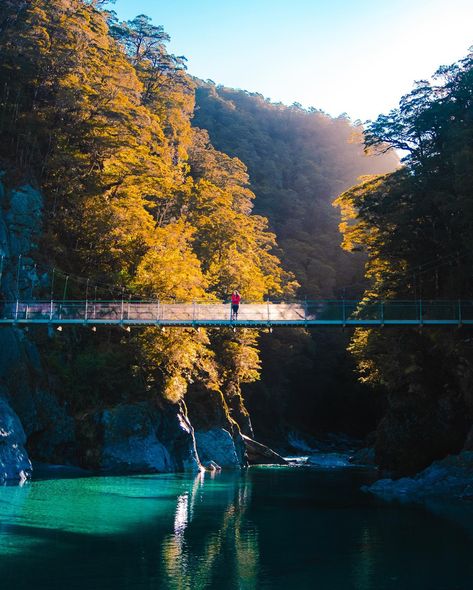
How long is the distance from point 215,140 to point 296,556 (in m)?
66.1

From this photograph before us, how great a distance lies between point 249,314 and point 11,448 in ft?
28.6

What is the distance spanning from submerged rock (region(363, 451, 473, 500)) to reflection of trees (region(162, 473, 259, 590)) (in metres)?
5.44

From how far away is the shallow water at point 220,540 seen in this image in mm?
10047

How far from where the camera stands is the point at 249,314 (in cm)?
2130

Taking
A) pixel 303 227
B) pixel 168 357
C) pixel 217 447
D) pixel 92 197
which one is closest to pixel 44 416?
pixel 168 357

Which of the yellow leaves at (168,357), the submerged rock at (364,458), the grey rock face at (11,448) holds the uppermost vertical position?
the yellow leaves at (168,357)

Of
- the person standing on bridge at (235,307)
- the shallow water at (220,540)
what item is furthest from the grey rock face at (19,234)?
the person standing on bridge at (235,307)

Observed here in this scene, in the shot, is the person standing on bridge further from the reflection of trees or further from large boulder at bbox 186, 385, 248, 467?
large boulder at bbox 186, 385, 248, 467

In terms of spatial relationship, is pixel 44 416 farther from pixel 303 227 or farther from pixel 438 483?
pixel 303 227

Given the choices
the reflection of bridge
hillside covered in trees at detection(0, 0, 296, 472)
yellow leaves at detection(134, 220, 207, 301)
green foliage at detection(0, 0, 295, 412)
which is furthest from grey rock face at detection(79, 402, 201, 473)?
the reflection of bridge

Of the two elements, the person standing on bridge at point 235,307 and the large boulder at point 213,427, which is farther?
the large boulder at point 213,427

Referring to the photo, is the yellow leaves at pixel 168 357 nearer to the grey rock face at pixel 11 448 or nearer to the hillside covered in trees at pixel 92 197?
the hillside covered in trees at pixel 92 197

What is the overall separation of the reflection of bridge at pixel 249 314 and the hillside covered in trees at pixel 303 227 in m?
5.15

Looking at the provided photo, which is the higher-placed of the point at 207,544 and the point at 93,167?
the point at 93,167
